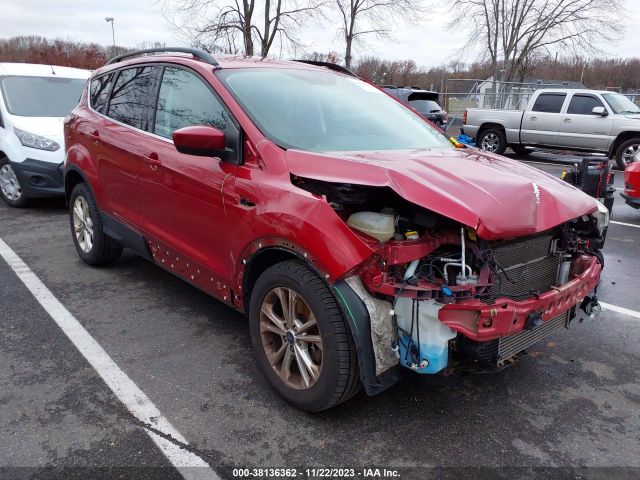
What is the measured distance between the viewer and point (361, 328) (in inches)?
92.3

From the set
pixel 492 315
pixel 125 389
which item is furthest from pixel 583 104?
pixel 125 389

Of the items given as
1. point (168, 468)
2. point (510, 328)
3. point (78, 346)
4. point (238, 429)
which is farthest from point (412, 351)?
point (78, 346)

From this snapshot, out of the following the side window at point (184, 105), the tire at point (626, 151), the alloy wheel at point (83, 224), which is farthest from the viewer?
the tire at point (626, 151)

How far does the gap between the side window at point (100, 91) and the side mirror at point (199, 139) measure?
207 cm

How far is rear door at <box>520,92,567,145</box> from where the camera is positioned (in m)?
12.9

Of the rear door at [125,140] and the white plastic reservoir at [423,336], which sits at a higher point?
the rear door at [125,140]

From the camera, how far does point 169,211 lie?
138 inches

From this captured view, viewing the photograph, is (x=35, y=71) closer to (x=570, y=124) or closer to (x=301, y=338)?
(x=301, y=338)

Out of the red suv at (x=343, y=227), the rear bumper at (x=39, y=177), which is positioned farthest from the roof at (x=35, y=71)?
the red suv at (x=343, y=227)

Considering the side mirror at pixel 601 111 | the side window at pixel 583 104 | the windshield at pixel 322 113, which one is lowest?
the windshield at pixel 322 113

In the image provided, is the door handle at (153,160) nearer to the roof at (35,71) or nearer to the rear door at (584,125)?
the roof at (35,71)

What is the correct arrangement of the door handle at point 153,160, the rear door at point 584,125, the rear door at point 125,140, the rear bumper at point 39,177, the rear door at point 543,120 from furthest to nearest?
the rear door at point 543,120, the rear door at point 584,125, the rear bumper at point 39,177, the rear door at point 125,140, the door handle at point 153,160

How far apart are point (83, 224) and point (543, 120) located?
1184 centimetres

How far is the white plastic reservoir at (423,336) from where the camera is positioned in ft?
7.64
